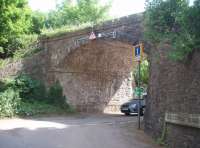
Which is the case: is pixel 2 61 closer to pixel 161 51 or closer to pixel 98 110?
pixel 98 110

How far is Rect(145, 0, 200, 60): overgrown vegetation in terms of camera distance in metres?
11.1

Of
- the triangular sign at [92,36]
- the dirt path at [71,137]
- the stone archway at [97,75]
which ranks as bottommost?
the dirt path at [71,137]

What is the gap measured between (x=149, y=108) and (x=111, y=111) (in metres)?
15.1

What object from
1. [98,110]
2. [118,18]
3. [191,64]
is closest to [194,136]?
[191,64]

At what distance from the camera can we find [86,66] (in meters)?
27.8

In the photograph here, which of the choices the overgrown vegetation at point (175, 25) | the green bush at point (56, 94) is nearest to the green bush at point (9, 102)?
the green bush at point (56, 94)

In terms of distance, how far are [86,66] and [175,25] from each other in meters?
15.7

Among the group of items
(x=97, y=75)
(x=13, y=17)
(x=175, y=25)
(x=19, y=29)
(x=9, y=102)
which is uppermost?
(x=13, y=17)

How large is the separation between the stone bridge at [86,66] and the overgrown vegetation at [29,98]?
2.57ft

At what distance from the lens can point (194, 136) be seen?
36.3 ft

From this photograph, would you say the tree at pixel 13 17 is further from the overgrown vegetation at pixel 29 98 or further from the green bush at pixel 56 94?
the green bush at pixel 56 94

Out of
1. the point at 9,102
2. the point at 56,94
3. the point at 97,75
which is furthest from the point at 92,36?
the point at 97,75

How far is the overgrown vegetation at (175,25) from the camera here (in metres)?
11.1

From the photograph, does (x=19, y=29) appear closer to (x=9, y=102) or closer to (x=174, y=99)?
(x=9, y=102)
